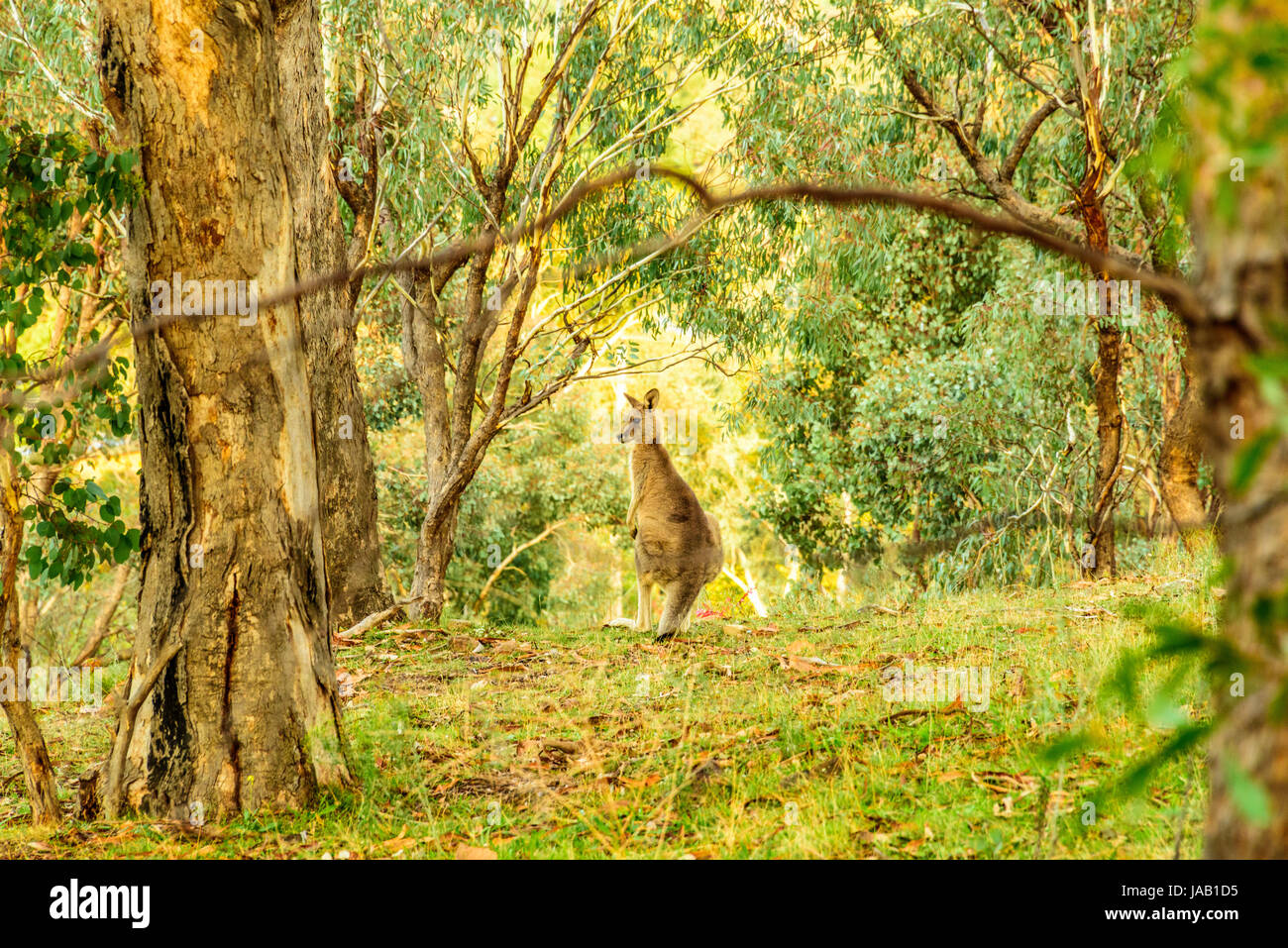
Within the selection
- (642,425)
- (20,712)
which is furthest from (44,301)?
(642,425)

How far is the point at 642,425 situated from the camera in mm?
8289

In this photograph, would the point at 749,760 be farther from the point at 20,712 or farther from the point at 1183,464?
the point at 1183,464

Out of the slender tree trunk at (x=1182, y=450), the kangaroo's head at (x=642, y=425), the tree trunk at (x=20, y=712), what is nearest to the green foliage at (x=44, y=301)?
the tree trunk at (x=20, y=712)

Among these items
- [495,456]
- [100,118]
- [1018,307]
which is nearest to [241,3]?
[100,118]

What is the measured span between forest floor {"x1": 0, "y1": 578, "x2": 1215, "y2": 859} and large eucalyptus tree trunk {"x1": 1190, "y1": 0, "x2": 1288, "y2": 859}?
220mm

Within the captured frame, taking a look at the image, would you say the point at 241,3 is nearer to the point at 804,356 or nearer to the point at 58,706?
the point at 58,706

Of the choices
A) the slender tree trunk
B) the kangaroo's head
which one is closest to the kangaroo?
the kangaroo's head

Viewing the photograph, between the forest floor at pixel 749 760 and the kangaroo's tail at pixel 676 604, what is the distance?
57 cm

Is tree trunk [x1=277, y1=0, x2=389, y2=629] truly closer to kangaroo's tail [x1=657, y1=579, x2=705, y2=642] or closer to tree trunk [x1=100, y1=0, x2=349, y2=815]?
kangaroo's tail [x1=657, y1=579, x2=705, y2=642]

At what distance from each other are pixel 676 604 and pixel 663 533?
0.55 metres

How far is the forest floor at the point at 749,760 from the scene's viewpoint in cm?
346

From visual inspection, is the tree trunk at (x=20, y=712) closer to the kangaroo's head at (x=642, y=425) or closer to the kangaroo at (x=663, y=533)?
the kangaroo at (x=663, y=533)

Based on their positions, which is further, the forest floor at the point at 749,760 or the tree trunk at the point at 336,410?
the tree trunk at the point at 336,410

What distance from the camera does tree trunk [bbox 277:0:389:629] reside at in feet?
27.1
